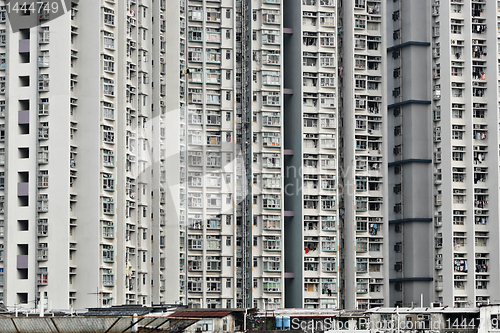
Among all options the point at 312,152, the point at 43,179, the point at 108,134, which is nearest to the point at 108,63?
the point at 108,134

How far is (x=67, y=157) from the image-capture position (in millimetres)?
86125

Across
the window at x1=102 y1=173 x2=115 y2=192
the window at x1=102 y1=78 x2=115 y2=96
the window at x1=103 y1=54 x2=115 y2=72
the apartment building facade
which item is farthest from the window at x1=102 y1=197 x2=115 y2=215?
the window at x1=103 y1=54 x2=115 y2=72

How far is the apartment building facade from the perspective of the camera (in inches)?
3359

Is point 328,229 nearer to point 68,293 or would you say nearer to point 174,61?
point 174,61

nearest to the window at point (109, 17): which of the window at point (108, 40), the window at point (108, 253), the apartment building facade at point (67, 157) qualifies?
the apartment building facade at point (67, 157)

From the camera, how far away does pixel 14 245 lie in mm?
85812

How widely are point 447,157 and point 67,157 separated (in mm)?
36935

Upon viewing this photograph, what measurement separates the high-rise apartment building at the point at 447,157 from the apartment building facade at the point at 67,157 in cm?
2954

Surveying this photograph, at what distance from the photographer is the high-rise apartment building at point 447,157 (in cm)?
10275

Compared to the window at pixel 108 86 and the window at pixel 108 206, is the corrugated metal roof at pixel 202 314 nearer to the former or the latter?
the window at pixel 108 206

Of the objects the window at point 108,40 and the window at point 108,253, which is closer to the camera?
the window at point 108,253

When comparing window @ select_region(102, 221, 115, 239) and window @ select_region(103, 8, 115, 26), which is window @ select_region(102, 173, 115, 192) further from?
window @ select_region(103, 8, 115, 26)

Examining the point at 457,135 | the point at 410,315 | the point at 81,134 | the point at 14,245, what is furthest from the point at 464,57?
the point at 14,245

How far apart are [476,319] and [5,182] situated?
38794mm
